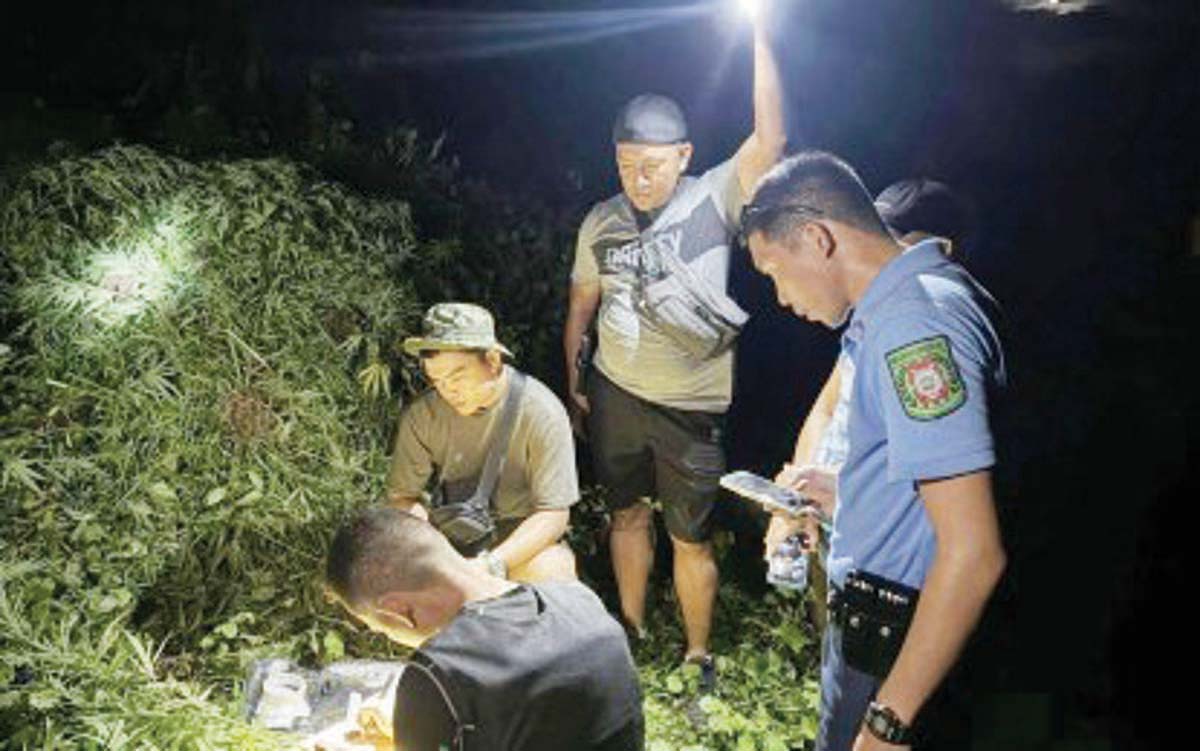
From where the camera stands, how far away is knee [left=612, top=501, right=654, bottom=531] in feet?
16.5

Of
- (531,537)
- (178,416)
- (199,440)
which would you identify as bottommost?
(531,537)

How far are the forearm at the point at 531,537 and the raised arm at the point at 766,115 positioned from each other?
5.91ft

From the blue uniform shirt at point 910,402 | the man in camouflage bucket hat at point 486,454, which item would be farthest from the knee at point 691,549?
the blue uniform shirt at point 910,402

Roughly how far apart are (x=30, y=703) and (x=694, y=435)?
2.98 m

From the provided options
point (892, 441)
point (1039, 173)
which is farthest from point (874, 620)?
point (1039, 173)

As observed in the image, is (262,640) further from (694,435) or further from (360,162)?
(360,162)

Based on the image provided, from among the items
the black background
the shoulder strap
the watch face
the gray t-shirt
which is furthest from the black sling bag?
the black background

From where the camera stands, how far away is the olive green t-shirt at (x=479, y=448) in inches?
173

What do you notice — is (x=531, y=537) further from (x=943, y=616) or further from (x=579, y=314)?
(x=943, y=616)

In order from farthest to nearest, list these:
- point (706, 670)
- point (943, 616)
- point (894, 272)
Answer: point (706, 670) → point (894, 272) → point (943, 616)

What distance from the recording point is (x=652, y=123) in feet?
15.0

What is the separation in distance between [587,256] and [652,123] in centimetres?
75

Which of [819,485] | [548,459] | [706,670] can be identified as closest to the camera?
[819,485]

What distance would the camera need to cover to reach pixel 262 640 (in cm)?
452
